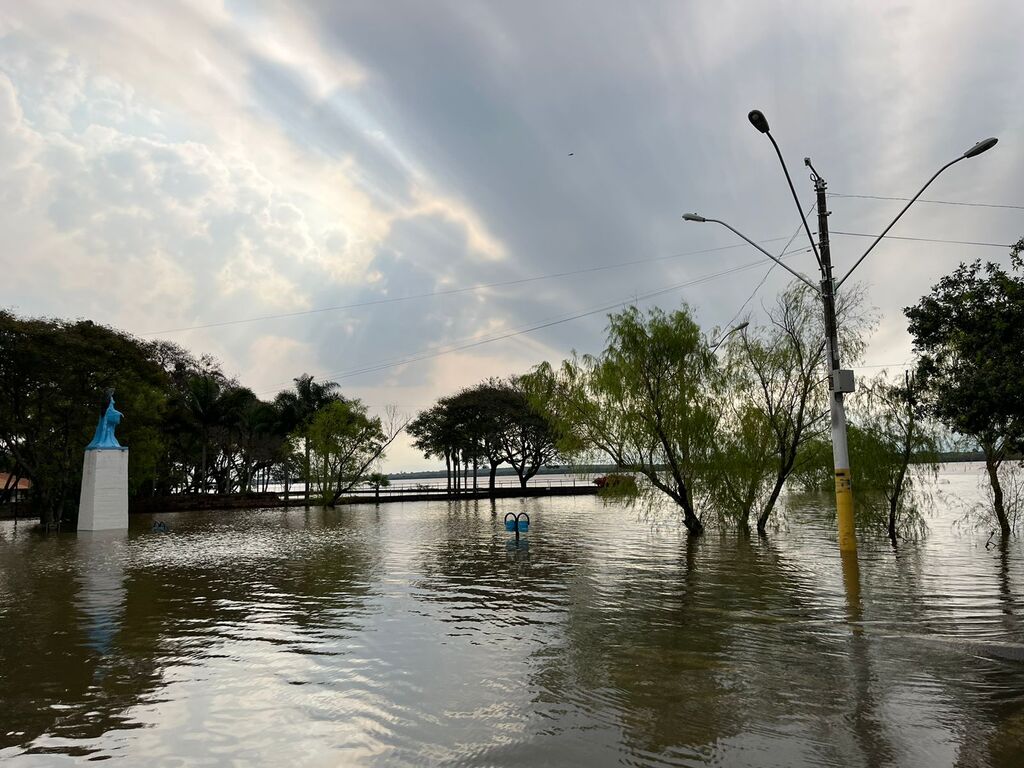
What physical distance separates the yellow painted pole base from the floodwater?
0.65 metres

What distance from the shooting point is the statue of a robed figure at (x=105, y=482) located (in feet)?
108

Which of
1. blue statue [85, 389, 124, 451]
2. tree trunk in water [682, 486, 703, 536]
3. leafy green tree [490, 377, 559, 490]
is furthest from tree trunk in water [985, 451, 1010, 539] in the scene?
leafy green tree [490, 377, 559, 490]

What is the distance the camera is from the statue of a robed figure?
33.0 metres

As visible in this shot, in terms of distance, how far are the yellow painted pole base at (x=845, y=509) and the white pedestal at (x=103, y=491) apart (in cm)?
3259

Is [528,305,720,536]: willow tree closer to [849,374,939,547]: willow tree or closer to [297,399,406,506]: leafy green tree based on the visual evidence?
[849,374,939,547]: willow tree

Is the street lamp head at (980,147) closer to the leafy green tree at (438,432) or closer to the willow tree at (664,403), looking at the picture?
the willow tree at (664,403)

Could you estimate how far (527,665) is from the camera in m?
7.68

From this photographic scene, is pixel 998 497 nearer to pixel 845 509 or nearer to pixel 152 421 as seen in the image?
pixel 845 509

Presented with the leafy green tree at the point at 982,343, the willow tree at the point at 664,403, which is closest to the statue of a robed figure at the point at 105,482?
the willow tree at the point at 664,403

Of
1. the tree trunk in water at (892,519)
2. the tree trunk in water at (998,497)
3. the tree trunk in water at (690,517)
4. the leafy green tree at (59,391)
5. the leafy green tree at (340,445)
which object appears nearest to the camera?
the tree trunk in water at (998,497)

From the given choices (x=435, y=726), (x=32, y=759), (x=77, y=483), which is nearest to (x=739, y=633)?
(x=435, y=726)

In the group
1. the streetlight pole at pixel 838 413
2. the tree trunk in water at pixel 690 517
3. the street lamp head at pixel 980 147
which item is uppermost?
the street lamp head at pixel 980 147

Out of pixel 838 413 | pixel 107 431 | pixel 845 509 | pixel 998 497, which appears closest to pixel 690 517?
pixel 998 497

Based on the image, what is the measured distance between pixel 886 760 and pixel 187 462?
223ft
